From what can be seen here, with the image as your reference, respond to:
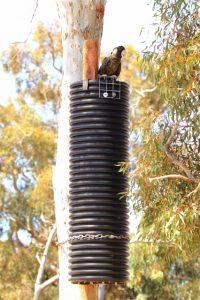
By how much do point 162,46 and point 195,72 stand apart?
54cm

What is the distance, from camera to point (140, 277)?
17.0 meters

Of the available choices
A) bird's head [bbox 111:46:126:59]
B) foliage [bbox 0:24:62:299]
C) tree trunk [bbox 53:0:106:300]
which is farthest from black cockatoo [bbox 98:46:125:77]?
foliage [bbox 0:24:62:299]

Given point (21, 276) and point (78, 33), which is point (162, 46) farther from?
point (21, 276)

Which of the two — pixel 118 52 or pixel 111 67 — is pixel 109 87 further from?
pixel 118 52

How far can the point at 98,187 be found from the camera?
4.89 metres

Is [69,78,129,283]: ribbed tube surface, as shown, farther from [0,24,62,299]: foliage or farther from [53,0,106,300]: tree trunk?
[0,24,62,299]: foliage

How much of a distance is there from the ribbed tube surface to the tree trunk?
1.62 m

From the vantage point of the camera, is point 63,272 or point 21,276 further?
point 21,276

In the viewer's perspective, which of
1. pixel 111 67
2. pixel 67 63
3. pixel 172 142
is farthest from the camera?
pixel 172 142

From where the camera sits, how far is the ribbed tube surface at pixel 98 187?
16.0 feet

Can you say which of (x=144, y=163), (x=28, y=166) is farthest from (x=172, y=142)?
(x=28, y=166)

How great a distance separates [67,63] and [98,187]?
2.24 m

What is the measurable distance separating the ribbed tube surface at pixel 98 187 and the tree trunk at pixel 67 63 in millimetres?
1620

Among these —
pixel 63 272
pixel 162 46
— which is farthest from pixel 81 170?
pixel 162 46
